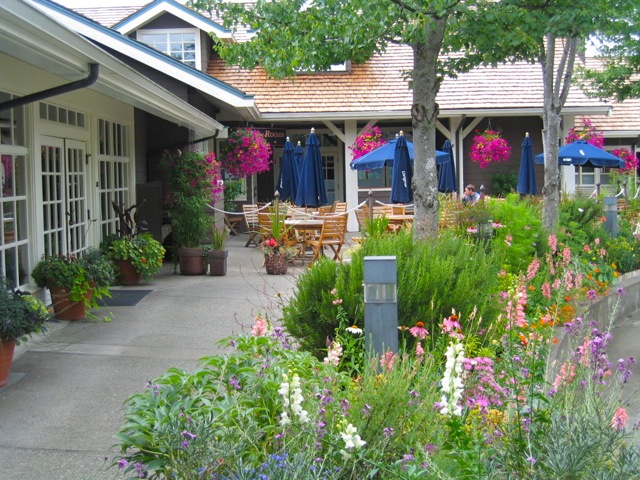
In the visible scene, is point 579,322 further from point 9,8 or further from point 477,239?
point 477,239

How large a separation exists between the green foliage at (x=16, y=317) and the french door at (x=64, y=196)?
3.73 meters

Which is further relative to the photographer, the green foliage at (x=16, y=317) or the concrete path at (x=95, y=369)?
the green foliage at (x=16, y=317)

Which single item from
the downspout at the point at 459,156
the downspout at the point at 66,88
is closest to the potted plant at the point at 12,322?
the downspout at the point at 66,88

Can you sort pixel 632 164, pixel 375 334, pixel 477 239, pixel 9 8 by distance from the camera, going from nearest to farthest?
pixel 375 334
pixel 9 8
pixel 477 239
pixel 632 164

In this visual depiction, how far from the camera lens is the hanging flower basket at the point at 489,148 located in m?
21.8

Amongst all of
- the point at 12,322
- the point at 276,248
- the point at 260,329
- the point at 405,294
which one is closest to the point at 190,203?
the point at 276,248

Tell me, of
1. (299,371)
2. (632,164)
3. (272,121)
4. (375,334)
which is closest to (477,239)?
(375,334)

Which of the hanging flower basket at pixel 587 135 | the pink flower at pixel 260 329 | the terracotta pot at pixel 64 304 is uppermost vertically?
the hanging flower basket at pixel 587 135

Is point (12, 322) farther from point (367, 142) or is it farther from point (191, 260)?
point (367, 142)

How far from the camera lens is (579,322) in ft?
13.4

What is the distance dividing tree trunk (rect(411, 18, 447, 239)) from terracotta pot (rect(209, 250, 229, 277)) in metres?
5.38

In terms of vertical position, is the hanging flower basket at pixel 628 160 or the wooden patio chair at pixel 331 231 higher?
the hanging flower basket at pixel 628 160

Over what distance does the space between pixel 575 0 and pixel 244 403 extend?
257 inches

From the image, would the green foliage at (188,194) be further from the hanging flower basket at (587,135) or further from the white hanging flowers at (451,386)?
the hanging flower basket at (587,135)
